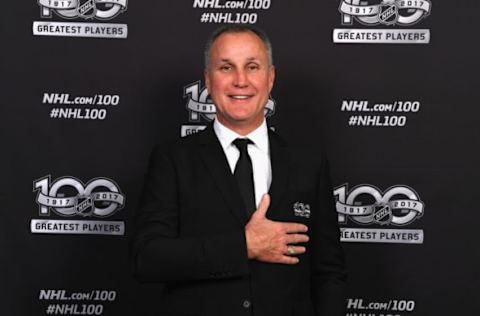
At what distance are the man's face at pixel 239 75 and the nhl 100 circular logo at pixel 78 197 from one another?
90cm

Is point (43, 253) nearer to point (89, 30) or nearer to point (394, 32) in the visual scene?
point (89, 30)

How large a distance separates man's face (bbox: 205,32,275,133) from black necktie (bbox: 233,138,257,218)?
7cm

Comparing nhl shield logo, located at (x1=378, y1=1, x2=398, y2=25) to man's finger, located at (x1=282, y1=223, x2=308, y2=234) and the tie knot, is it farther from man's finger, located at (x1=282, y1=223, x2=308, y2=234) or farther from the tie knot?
man's finger, located at (x1=282, y1=223, x2=308, y2=234)

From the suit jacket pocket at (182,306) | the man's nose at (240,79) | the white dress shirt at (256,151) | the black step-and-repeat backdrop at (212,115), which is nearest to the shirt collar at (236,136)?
the white dress shirt at (256,151)

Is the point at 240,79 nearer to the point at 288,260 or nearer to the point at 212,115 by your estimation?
the point at 288,260

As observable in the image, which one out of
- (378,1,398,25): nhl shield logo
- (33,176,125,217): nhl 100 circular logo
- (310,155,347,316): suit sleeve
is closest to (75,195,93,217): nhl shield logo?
(33,176,125,217): nhl 100 circular logo

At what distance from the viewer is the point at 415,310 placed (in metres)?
2.71

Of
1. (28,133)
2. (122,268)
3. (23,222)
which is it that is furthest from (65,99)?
(122,268)

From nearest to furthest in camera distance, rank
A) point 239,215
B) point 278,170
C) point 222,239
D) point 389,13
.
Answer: point 222,239
point 239,215
point 278,170
point 389,13

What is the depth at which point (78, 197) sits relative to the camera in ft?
8.98

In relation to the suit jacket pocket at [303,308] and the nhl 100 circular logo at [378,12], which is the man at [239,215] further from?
the nhl 100 circular logo at [378,12]

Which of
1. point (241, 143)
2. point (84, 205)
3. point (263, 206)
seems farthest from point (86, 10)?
point (263, 206)

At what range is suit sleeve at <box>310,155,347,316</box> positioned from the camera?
2.00m

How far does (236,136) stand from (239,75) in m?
0.19
